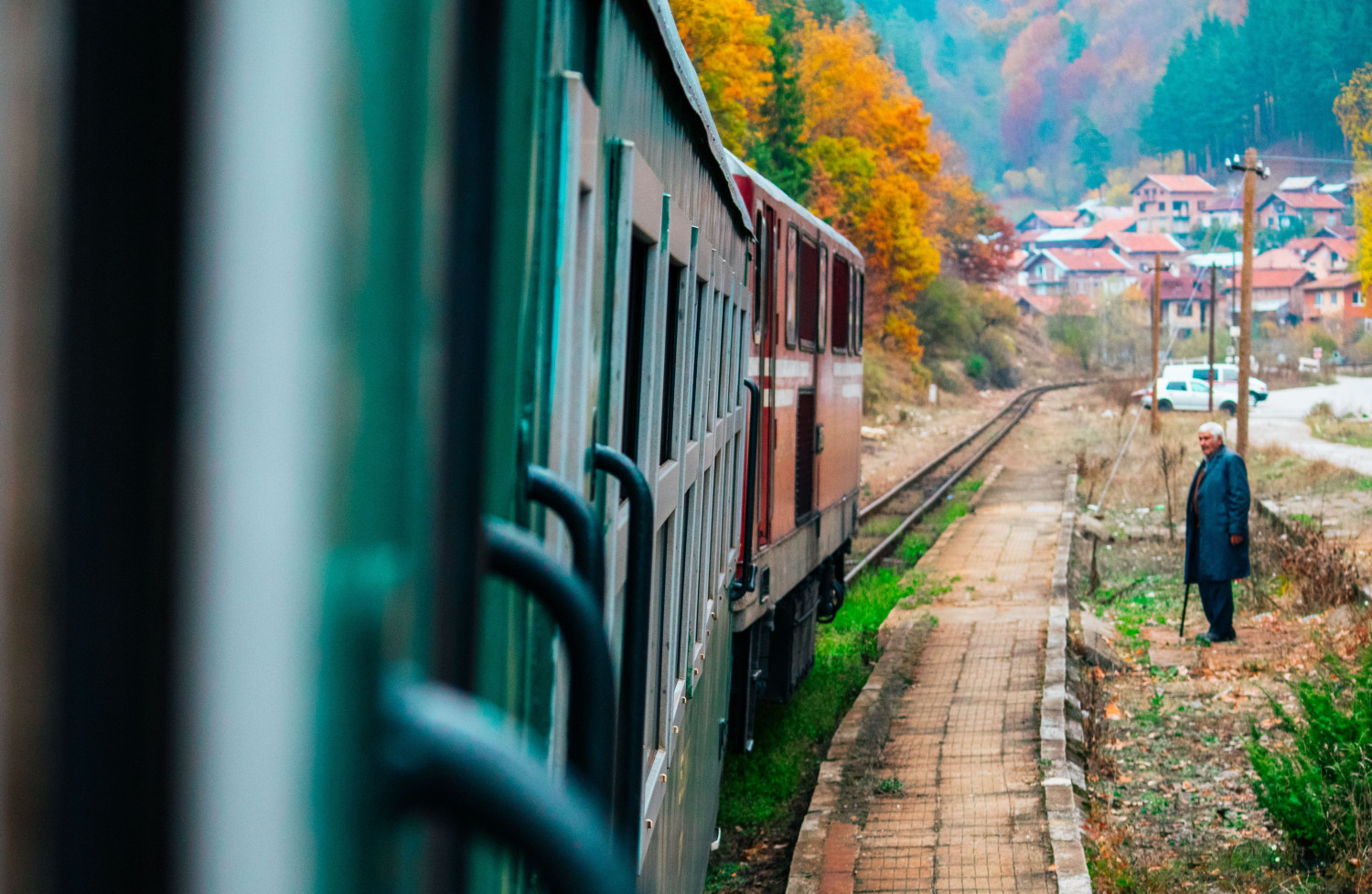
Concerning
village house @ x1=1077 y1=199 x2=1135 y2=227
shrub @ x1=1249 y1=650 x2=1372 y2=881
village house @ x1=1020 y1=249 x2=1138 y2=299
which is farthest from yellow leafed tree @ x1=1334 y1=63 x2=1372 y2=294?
village house @ x1=1077 y1=199 x2=1135 y2=227

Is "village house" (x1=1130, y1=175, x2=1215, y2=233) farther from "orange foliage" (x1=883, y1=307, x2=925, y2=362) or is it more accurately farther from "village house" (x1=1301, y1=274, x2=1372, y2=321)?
"orange foliage" (x1=883, y1=307, x2=925, y2=362)

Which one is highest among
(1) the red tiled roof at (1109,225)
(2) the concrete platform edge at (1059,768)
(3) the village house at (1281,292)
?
(1) the red tiled roof at (1109,225)

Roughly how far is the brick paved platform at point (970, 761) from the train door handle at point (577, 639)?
201 inches


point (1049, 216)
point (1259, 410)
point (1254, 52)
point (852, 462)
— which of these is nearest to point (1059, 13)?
point (1254, 52)

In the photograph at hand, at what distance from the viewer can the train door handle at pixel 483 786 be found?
61 cm

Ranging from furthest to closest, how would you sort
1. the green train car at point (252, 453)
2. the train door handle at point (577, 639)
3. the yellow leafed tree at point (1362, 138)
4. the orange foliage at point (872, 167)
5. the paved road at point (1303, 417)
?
the yellow leafed tree at point (1362, 138)
the orange foliage at point (872, 167)
the paved road at point (1303, 417)
the train door handle at point (577, 639)
the green train car at point (252, 453)

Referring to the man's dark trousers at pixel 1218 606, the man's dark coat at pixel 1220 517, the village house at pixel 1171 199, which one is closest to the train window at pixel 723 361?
the man's dark coat at pixel 1220 517

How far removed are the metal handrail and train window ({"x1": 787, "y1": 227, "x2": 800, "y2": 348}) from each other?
1.45 meters

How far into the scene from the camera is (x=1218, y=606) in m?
11.1

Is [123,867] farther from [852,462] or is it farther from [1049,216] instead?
[1049,216]

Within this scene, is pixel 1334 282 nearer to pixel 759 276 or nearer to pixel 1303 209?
pixel 1303 209

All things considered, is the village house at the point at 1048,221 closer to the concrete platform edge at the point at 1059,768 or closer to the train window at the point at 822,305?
the concrete platform edge at the point at 1059,768

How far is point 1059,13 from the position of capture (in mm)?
195125

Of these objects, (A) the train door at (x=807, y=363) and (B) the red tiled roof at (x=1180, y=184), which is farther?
(B) the red tiled roof at (x=1180, y=184)
